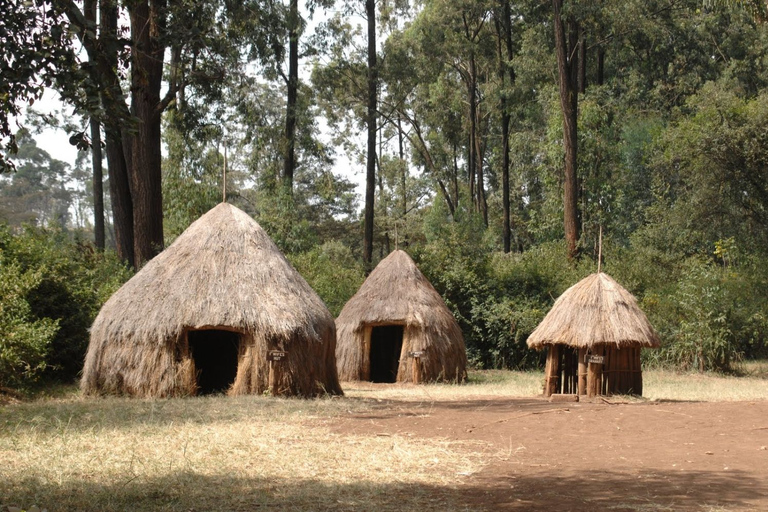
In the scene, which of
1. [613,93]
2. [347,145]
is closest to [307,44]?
[347,145]

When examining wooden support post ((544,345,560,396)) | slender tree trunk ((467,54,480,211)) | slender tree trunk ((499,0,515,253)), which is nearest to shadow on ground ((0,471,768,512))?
wooden support post ((544,345,560,396))

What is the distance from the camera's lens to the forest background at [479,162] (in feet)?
55.8

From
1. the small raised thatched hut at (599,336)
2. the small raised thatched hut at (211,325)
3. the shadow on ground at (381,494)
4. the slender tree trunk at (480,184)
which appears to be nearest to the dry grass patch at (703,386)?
the small raised thatched hut at (599,336)

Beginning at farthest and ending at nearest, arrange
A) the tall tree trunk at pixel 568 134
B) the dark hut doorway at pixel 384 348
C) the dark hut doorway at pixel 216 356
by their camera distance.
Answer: the tall tree trunk at pixel 568 134 → the dark hut doorway at pixel 384 348 → the dark hut doorway at pixel 216 356

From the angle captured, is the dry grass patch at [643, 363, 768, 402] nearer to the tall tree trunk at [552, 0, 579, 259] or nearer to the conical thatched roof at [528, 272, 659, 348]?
the conical thatched roof at [528, 272, 659, 348]

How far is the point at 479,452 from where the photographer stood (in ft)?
27.8

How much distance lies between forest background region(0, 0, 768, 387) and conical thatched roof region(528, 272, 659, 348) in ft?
4.07

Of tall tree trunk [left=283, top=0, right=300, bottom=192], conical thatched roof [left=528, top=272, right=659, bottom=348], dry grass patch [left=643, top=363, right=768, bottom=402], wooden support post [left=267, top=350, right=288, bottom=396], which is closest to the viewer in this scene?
wooden support post [left=267, top=350, right=288, bottom=396]

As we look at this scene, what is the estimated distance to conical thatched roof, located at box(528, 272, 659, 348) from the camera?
1355cm

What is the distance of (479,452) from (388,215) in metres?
33.7

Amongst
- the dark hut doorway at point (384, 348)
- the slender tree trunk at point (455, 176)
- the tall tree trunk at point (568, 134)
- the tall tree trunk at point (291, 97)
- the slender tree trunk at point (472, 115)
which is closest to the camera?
the dark hut doorway at point (384, 348)

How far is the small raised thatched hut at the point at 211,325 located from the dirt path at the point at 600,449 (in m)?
1.65

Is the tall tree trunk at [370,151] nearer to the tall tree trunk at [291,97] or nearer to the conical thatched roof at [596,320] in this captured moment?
the tall tree trunk at [291,97]

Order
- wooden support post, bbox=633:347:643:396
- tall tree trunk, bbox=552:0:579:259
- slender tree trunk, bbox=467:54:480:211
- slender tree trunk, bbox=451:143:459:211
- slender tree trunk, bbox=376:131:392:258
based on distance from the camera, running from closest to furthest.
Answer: wooden support post, bbox=633:347:643:396
tall tree trunk, bbox=552:0:579:259
slender tree trunk, bbox=467:54:480:211
slender tree trunk, bbox=451:143:459:211
slender tree trunk, bbox=376:131:392:258
